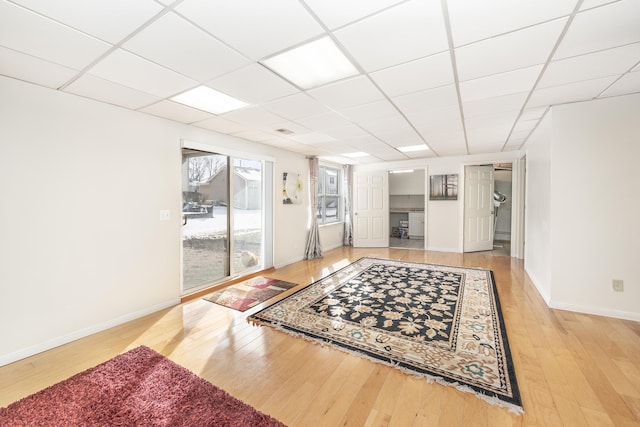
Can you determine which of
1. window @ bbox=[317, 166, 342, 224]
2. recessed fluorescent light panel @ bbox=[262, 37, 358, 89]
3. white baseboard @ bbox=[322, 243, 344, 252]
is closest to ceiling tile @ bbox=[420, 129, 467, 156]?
recessed fluorescent light panel @ bbox=[262, 37, 358, 89]

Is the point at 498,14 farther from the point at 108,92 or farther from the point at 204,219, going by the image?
the point at 204,219

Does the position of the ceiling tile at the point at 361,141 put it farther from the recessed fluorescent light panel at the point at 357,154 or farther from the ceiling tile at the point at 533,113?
the ceiling tile at the point at 533,113

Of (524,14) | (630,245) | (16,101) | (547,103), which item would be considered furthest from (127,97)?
(630,245)

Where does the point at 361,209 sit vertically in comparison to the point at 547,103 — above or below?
below

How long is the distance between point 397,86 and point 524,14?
104 centimetres

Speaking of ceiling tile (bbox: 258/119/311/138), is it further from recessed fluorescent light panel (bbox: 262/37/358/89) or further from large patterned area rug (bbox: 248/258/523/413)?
large patterned area rug (bbox: 248/258/523/413)

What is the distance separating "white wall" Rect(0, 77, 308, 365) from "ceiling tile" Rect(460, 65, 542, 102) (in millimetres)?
3392

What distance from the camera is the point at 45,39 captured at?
1.73 meters

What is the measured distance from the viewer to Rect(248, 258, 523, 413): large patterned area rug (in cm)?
204

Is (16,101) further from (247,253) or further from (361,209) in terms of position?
(361,209)

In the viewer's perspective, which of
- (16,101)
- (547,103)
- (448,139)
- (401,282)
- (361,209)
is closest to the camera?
(16,101)

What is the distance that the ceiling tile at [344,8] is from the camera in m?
1.44

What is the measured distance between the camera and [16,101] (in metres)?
2.28

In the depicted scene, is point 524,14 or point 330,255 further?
point 330,255
